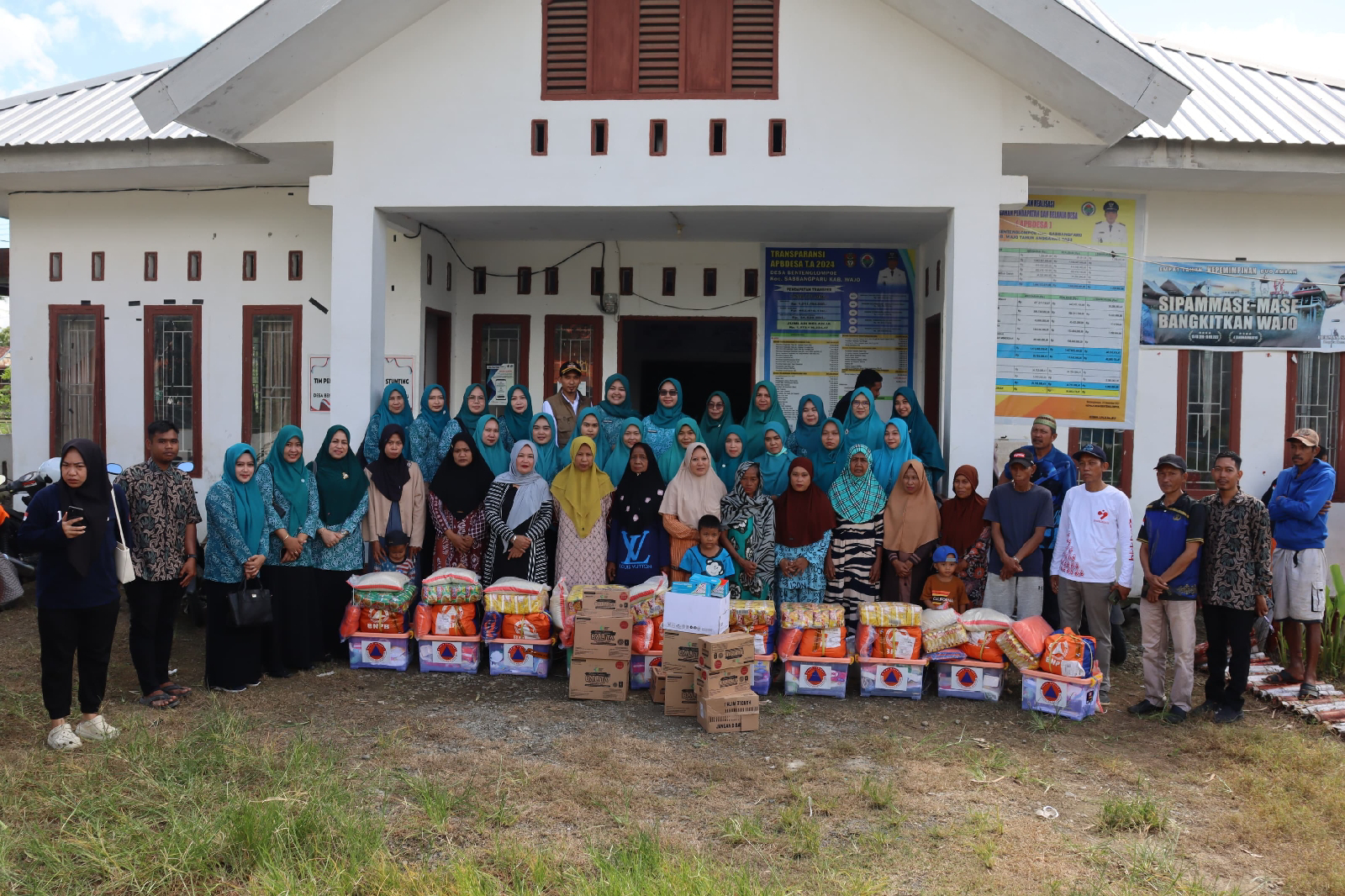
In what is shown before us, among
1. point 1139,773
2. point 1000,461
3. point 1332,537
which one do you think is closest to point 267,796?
point 1139,773

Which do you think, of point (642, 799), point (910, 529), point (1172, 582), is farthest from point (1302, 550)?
point (642, 799)

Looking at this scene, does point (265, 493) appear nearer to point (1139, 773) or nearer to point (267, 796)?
point (267, 796)

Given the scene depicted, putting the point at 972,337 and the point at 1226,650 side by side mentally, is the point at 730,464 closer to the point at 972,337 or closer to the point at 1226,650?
the point at 972,337

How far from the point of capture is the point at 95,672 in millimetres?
5234

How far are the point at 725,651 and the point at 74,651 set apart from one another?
10.9 ft

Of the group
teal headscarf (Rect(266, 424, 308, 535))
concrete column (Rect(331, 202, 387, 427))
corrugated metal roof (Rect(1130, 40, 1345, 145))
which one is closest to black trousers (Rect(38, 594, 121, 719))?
teal headscarf (Rect(266, 424, 308, 535))

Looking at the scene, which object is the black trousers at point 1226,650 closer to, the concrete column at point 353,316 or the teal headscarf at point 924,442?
the teal headscarf at point 924,442

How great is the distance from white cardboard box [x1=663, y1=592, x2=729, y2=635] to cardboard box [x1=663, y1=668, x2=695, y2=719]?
0.27 metres

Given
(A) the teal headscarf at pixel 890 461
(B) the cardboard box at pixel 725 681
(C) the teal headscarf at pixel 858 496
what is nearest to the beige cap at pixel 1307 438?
(A) the teal headscarf at pixel 890 461

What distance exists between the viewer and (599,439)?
7309mm

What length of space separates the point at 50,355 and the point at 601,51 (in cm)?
598

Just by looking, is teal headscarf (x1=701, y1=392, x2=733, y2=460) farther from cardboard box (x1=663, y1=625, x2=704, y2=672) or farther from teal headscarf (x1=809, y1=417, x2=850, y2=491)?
cardboard box (x1=663, y1=625, x2=704, y2=672)

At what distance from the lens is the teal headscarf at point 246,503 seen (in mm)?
6121

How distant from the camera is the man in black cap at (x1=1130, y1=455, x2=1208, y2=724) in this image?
5.80 metres
